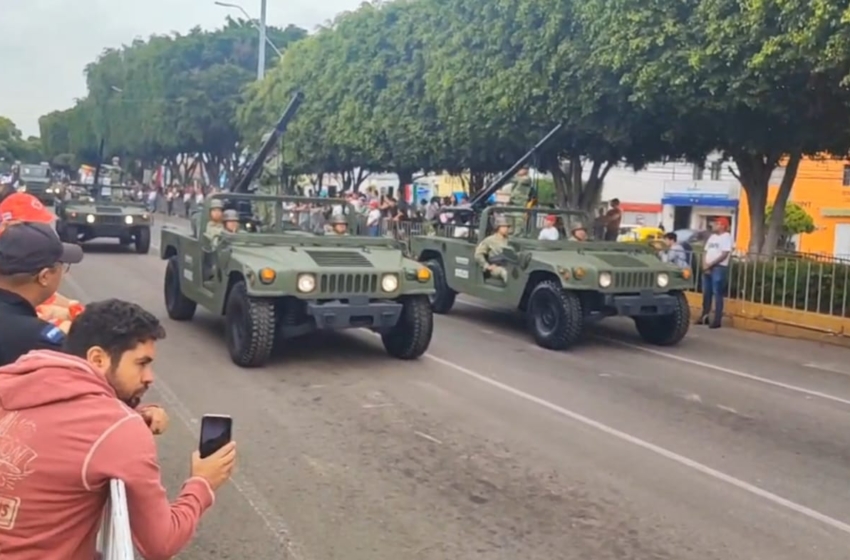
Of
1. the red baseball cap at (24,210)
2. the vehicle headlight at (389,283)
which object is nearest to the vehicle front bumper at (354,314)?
the vehicle headlight at (389,283)

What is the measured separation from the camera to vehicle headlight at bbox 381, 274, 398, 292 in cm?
927

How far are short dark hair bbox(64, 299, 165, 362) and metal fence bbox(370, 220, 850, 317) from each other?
420 inches

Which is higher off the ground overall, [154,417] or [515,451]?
[154,417]

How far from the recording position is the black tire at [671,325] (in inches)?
455

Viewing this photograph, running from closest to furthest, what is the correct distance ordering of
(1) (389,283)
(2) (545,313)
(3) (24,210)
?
(3) (24,210) → (1) (389,283) → (2) (545,313)

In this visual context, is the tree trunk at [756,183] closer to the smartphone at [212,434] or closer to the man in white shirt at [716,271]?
the man in white shirt at [716,271]

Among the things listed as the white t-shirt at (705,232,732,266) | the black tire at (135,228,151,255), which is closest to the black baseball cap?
the white t-shirt at (705,232,732,266)

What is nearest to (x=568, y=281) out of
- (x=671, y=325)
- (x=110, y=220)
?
(x=671, y=325)

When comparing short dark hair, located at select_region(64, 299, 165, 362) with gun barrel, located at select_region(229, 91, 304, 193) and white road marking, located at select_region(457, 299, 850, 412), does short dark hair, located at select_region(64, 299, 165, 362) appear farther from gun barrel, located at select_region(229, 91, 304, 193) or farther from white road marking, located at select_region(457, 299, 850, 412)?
gun barrel, located at select_region(229, 91, 304, 193)

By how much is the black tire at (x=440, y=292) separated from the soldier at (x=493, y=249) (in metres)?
1.28

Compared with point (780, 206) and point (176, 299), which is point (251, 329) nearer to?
point (176, 299)

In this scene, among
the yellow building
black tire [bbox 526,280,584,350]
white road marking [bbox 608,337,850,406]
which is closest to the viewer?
white road marking [bbox 608,337,850,406]

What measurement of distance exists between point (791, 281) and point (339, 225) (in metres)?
6.69

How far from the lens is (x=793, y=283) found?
13.8 meters
